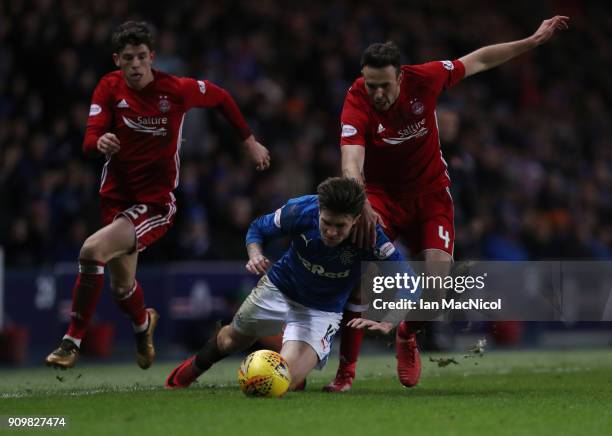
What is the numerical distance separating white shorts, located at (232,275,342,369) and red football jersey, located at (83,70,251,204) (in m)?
1.39

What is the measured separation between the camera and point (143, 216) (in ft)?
29.8

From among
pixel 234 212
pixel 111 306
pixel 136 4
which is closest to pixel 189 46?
pixel 136 4

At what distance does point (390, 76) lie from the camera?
820 cm

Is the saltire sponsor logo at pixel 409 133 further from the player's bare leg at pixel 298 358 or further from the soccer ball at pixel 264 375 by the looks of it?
the soccer ball at pixel 264 375

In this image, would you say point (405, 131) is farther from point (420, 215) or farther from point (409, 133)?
point (420, 215)

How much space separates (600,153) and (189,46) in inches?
356

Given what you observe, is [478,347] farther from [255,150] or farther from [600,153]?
[600,153]

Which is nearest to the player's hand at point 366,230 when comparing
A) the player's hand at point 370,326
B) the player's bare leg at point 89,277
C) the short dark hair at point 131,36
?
the player's hand at point 370,326

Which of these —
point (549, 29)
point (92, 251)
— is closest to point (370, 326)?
point (92, 251)

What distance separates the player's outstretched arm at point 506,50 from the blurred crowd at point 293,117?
255cm

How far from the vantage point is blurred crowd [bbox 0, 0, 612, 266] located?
1437cm

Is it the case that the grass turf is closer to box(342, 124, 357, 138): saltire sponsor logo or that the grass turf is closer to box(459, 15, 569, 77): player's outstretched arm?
box(342, 124, 357, 138): saltire sponsor logo

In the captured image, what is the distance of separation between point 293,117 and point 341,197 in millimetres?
10109

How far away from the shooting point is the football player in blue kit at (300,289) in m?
7.93
